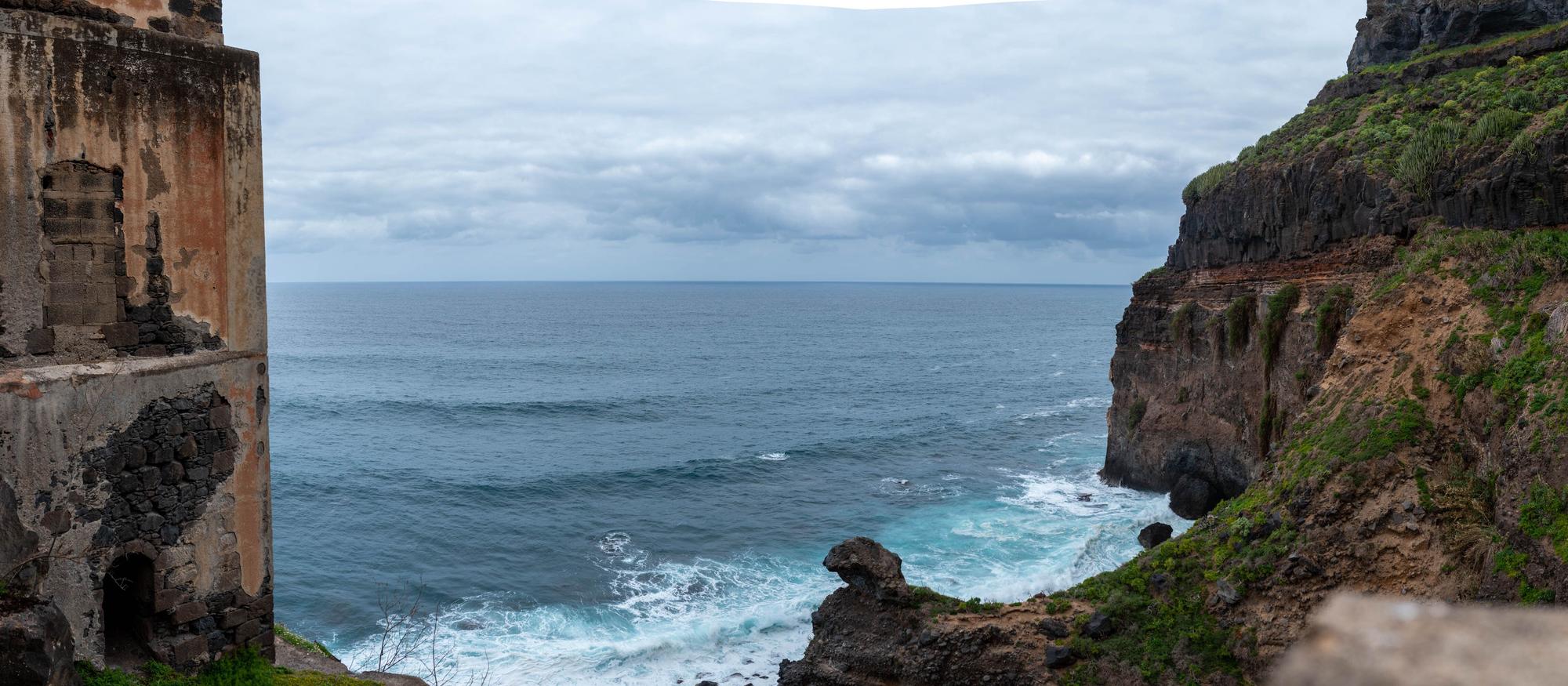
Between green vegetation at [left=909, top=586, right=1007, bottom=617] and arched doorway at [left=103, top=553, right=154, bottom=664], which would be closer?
arched doorway at [left=103, top=553, right=154, bottom=664]

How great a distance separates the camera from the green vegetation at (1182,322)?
36.3 metres

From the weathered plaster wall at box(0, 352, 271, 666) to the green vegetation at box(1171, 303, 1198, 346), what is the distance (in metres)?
31.5

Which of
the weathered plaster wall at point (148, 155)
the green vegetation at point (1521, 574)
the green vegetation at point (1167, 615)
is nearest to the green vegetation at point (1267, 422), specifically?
the green vegetation at point (1167, 615)

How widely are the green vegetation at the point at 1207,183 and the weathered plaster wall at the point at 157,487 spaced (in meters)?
31.6

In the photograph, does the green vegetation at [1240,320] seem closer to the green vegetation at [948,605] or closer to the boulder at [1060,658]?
the green vegetation at [948,605]

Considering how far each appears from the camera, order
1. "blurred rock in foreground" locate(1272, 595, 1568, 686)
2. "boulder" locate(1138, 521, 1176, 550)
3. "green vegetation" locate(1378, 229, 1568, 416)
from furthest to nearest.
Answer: "boulder" locate(1138, 521, 1176, 550)
"green vegetation" locate(1378, 229, 1568, 416)
"blurred rock in foreground" locate(1272, 595, 1568, 686)

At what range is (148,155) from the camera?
12156mm

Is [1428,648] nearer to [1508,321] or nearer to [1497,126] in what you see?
[1508,321]

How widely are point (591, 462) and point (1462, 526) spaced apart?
38.6 m

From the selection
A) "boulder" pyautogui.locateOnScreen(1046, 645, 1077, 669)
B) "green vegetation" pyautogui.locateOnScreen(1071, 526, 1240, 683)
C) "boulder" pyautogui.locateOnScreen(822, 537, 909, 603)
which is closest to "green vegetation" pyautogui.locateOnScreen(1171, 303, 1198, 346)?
"green vegetation" pyautogui.locateOnScreen(1071, 526, 1240, 683)

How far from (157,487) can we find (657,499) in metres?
30.6

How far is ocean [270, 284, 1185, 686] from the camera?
28906mm

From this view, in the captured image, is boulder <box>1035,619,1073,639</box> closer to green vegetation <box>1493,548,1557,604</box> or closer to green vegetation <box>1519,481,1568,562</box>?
green vegetation <box>1493,548,1557,604</box>

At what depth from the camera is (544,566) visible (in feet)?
111
